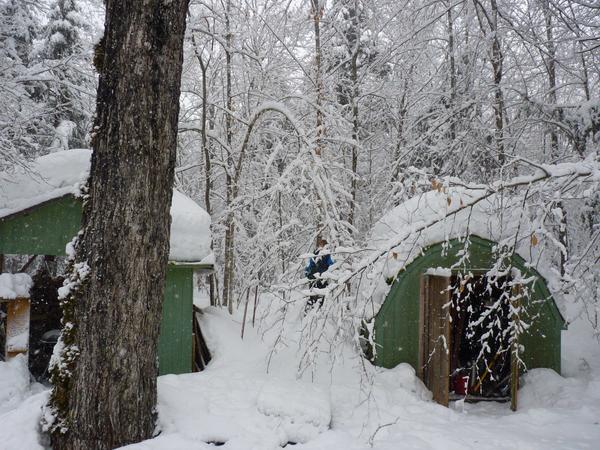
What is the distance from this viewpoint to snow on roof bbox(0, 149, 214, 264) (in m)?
7.43

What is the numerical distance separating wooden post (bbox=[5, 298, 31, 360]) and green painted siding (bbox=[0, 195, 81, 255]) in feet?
2.97

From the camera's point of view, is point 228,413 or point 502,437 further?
point 502,437

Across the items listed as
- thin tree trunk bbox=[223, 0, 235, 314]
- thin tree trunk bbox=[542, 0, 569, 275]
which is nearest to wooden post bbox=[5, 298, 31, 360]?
thin tree trunk bbox=[223, 0, 235, 314]

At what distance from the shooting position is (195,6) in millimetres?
12977

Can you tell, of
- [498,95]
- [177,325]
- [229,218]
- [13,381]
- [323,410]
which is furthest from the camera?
[229,218]

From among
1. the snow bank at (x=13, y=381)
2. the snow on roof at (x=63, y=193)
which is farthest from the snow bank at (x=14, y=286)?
the snow on roof at (x=63, y=193)

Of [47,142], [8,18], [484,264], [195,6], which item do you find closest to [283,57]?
[195,6]

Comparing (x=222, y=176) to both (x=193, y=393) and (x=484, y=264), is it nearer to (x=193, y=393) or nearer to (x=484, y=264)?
(x=484, y=264)

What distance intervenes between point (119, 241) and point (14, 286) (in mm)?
5253

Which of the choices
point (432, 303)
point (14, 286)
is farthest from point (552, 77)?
point (14, 286)

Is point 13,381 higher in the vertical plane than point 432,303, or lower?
lower

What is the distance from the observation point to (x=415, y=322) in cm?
801

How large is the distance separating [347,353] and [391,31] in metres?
9.64

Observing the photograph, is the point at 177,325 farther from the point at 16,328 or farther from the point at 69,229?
the point at 16,328
